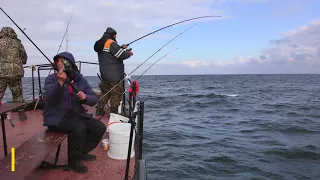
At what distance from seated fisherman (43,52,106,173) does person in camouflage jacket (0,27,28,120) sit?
2.92 m

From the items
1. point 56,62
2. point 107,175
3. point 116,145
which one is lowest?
point 107,175

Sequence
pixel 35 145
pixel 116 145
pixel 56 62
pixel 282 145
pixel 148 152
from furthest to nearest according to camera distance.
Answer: pixel 282 145 < pixel 148 152 < pixel 116 145 < pixel 56 62 < pixel 35 145

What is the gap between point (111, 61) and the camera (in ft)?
20.9

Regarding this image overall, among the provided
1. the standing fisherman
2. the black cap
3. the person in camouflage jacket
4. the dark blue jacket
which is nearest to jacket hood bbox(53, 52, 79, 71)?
the dark blue jacket

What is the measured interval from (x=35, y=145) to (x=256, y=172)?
278 inches

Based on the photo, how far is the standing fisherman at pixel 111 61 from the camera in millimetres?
6137

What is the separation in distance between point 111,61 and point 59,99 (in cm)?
264

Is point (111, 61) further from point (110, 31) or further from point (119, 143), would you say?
point (119, 143)

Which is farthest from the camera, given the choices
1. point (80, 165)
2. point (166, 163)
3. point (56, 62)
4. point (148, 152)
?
point (148, 152)

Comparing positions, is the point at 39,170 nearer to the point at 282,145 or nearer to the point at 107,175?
the point at 107,175

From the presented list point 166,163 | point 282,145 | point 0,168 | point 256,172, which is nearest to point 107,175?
point 0,168

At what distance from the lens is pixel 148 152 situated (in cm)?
1029

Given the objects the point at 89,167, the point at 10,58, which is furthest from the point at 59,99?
the point at 10,58

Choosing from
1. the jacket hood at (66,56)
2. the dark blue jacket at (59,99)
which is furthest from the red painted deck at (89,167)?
the jacket hood at (66,56)
